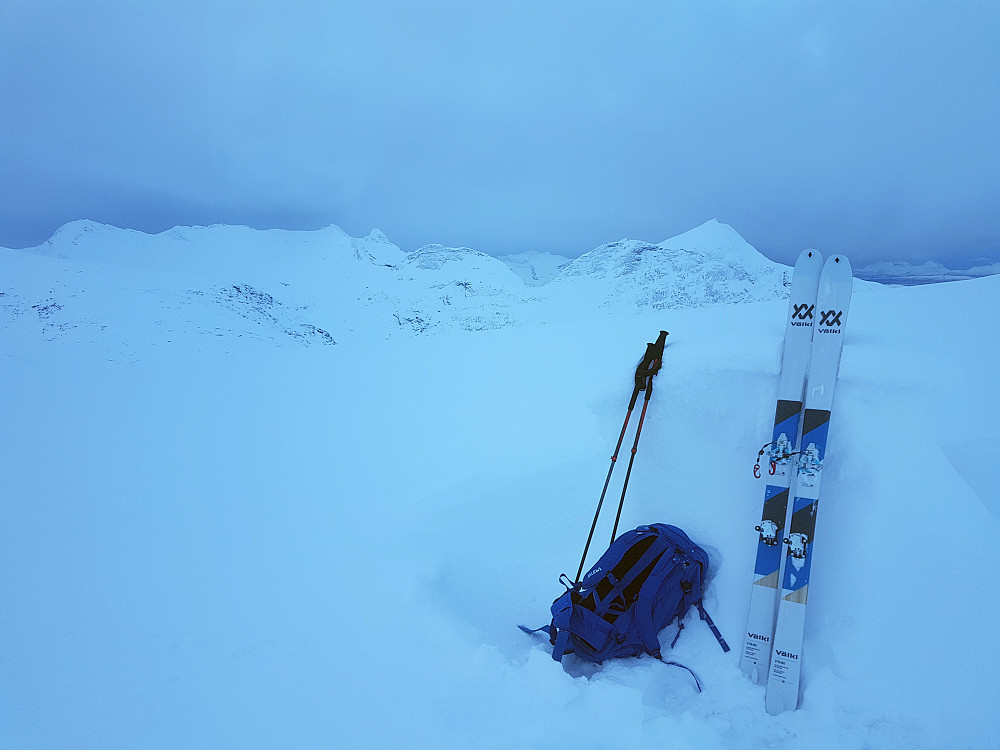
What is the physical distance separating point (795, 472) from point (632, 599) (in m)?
1.16

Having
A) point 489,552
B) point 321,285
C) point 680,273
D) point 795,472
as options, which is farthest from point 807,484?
point 321,285

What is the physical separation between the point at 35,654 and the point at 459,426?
3425 millimetres

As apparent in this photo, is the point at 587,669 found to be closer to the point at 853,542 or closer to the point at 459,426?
the point at 853,542

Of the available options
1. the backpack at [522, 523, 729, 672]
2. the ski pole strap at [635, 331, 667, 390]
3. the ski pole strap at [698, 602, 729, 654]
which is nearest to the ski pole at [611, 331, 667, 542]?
the ski pole strap at [635, 331, 667, 390]

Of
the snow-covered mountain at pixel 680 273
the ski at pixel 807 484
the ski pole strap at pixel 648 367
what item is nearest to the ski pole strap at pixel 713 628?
the ski at pixel 807 484

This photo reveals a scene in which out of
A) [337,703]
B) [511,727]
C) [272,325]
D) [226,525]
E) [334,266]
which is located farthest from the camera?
[334,266]

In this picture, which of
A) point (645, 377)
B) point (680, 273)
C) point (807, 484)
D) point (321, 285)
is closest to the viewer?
point (807, 484)

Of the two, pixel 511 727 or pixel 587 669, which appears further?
pixel 587 669

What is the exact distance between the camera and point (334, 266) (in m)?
98.4

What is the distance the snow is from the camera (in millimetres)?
1943

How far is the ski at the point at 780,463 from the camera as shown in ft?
7.64

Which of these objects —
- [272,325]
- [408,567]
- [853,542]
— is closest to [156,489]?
[408,567]

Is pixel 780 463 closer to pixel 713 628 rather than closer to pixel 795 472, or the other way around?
pixel 795 472

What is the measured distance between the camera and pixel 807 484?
7.95ft
